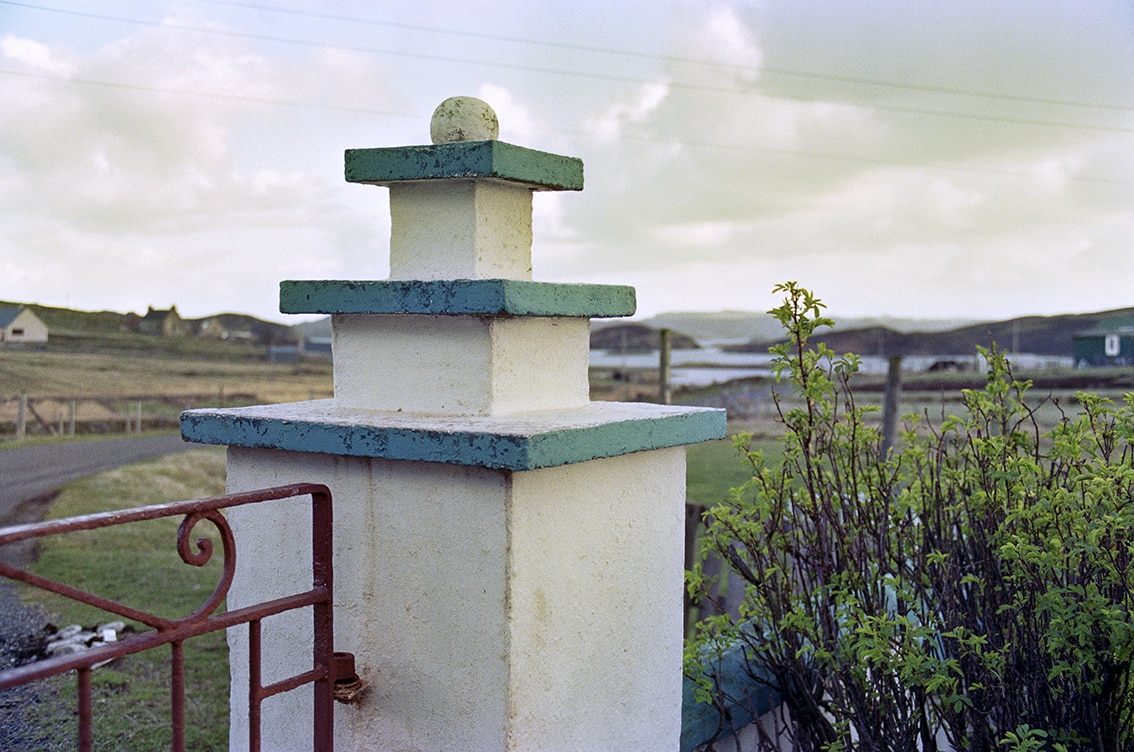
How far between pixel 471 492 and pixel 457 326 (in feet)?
1.16

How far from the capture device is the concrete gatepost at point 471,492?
5.31 feet

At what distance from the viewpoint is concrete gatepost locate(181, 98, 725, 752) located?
1.62 metres

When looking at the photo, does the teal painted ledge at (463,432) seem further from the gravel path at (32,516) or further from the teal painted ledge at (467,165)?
the gravel path at (32,516)

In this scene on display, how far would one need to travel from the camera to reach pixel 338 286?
1.88 m

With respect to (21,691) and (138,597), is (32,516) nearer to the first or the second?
(138,597)

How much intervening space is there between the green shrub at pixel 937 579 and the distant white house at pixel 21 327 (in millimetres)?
5172

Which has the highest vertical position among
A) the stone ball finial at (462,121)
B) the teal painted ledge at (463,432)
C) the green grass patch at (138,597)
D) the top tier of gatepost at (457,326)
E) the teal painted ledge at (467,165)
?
the stone ball finial at (462,121)

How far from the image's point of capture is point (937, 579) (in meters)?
2.55

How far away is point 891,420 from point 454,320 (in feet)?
20.9

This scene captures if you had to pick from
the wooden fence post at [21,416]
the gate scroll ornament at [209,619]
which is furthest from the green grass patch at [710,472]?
the gate scroll ornament at [209,619]

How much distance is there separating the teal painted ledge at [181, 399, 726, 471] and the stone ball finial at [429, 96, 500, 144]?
586mm

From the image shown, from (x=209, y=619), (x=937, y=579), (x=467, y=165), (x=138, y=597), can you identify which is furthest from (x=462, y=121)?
(x=138, y=597)

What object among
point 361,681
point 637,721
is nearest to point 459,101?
point 361,681

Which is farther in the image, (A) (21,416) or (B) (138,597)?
(A) (21,416)
